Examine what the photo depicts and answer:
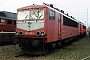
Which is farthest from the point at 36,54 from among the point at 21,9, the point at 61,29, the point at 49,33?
the point at 61,29

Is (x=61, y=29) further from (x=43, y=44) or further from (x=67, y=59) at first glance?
(x=67, y=59)

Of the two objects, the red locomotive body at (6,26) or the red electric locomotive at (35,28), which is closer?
the red electric locomotive at (35,28)

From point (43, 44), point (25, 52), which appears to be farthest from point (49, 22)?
point (25, 52)

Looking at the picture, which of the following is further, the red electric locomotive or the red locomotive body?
A: the red locomotive body

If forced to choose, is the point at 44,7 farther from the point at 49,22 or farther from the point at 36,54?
the point at 36,54

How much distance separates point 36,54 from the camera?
11.5m

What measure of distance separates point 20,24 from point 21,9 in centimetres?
104

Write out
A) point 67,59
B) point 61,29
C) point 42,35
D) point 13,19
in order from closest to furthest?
point 67,59 → point 42,35 → point 61,29 → point 13,19

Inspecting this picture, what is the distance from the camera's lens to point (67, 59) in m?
10.2

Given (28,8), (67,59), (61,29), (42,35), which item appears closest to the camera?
(67,59)

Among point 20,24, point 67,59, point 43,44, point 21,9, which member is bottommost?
point 67,59

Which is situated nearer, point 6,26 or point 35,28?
point 35,28

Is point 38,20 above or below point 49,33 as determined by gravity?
above

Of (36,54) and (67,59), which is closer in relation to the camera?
(67,59)
